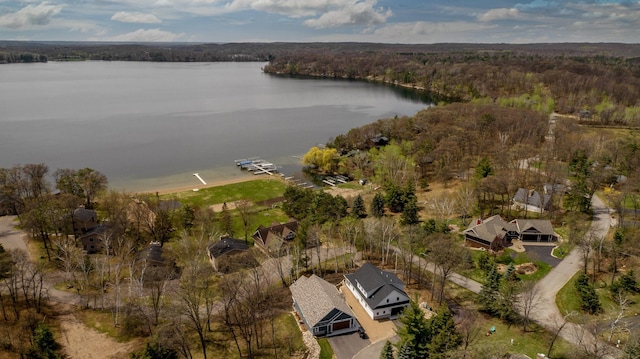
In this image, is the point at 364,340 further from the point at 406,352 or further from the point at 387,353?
the point at 406,352

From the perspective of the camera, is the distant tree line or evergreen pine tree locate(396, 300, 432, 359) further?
the distant tree line

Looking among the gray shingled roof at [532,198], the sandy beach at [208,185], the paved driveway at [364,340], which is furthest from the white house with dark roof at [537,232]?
the sandy beach at [208,185]

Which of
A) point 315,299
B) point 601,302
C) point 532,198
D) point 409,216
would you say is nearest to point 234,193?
point 409,216

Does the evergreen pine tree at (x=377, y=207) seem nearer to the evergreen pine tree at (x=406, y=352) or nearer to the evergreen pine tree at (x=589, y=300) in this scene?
the evergreen pine tree at (x=589, y=300)

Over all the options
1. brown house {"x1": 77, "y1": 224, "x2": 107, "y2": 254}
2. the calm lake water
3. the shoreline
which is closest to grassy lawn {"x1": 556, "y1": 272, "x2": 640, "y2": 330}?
brown house {"x1": 77, "y1": 224, "x2": 107, "y2": 254}

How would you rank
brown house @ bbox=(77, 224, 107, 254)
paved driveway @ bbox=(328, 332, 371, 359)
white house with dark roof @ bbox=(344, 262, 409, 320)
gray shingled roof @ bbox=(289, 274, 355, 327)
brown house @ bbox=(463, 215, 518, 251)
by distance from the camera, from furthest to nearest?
1. brown house @ bbox=(77, 224, 107, 254)
2. brown house @ bbox=(463, 215, 518, 251)
3. white house with dark roof @ bbox=(344, 262, 409, 320)
4. gray shingled roof @ bbox=(289, 274, 355, 327)
5. paved driveway @ bbox=(328, 332, 371, 359)

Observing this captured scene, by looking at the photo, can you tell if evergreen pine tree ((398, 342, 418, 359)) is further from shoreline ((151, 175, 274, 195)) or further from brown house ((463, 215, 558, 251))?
shoreline ((151, 175, 274, 195))

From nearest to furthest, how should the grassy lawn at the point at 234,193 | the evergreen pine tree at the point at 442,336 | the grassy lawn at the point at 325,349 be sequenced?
the evergreen pine tree at the point at 442,336 < the grassy lawn at the point at 325,349 < the grassy lawn at the point at 234,193
